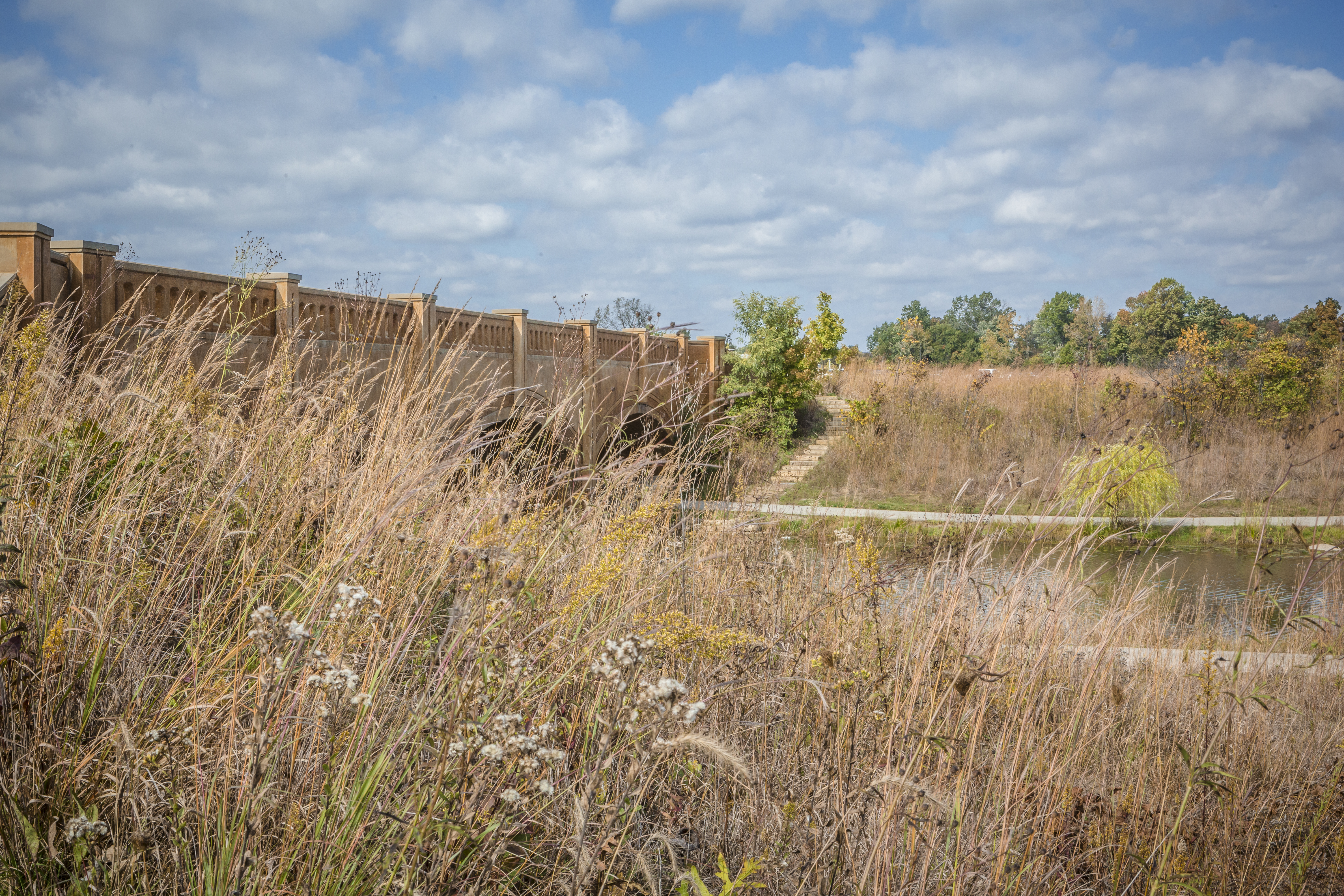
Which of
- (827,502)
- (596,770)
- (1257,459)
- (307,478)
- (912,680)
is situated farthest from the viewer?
(827,502)

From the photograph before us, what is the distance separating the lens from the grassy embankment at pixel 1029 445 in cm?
1353

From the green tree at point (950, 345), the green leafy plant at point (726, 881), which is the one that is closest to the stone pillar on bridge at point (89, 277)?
the green leafy plant at point (726, 881)

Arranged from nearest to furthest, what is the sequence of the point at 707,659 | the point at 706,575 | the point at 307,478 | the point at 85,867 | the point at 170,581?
1. the point at 85,867
2. the point at 170,581
3. the point at 707,659
4. the point at 307,478
5. the point at 706,575

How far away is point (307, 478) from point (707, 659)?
129cm

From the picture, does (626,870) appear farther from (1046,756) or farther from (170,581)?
(1046,756)

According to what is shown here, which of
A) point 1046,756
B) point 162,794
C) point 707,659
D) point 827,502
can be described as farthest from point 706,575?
point 827,502

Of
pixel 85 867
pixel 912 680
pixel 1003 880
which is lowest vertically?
pixel 1003 880

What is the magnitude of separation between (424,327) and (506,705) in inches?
272

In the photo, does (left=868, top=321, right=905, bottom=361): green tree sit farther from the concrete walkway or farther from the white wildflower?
the white wildflower

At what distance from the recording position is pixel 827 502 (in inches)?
605

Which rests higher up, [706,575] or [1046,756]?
[706,575]

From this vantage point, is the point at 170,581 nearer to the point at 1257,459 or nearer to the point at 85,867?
the point at 85,867

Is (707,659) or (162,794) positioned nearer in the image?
(162,794)

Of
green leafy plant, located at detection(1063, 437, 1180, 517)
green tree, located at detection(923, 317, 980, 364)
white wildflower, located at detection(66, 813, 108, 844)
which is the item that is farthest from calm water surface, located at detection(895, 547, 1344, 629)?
green tree, located at detection(923, 317, 980, 364)
